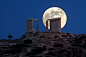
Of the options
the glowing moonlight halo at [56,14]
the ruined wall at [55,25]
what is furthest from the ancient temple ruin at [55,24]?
the glowing moonlight halo at [56,14]

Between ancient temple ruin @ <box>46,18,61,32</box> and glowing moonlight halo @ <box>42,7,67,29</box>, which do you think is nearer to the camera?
ancient temple ruin @ <box>46,18,61,32</box>

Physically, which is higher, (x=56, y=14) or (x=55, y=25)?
(x=56, y=14)

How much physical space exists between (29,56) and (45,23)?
27298 millimetres

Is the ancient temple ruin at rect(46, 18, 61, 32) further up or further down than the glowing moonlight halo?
further down

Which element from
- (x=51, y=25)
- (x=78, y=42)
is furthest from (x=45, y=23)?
(x=78, y=42)

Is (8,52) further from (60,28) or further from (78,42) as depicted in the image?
(60,28)

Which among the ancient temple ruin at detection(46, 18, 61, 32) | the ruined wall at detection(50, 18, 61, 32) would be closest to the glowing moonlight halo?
the ancient temple ruin at detection(46, 18, 61, 32)

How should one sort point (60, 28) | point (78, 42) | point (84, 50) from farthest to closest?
point (60, 28) < point (78, 42) < point (84, 50)

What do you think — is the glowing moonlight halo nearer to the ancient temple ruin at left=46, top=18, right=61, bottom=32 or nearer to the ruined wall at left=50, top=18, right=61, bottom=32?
the ancient temple ruin at left=46, top=18, right=61, bottom=32

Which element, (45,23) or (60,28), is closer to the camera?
(60,28)

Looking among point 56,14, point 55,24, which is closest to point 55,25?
point 55,24

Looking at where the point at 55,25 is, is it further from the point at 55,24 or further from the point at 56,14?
the point at 56,14

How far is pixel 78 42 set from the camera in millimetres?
29469

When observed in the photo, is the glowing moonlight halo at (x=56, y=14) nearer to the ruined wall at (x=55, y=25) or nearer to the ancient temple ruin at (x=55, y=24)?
the ancient temple ruin at (x=55, y=24)
